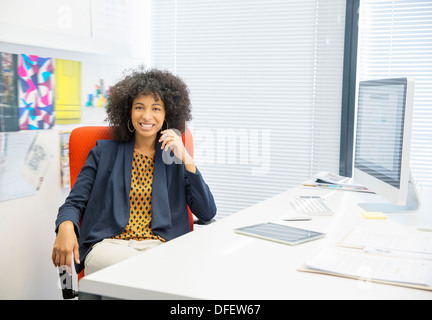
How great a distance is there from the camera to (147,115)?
1.96m

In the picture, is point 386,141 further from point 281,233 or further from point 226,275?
point 226,275

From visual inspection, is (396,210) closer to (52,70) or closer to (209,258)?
(209,258)

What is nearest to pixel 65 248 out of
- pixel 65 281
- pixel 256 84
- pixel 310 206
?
pixel 65 281

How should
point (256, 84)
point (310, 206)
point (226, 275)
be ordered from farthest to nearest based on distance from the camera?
point (256, 84), point (310, 206), point (226, 275)

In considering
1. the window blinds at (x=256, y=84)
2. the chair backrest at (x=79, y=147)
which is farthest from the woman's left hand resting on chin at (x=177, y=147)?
the window blinds at (x=256, y=84)

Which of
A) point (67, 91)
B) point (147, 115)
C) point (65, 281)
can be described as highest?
point (67, 91)

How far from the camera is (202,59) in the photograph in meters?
3.20

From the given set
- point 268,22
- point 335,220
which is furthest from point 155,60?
point 335,220

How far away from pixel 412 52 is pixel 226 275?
213cm

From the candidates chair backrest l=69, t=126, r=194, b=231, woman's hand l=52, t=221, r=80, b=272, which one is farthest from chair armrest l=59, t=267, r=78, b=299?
chair backrest l=69, t=126, r=194, b=231

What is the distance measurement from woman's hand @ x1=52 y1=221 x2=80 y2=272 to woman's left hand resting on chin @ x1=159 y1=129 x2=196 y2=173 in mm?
507

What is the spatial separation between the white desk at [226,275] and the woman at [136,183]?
0.38m

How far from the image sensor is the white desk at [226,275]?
1025 millimetres

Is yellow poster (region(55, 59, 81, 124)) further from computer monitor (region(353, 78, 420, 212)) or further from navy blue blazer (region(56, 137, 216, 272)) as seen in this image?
computer monitor (region(353, 78, 420, 212))
